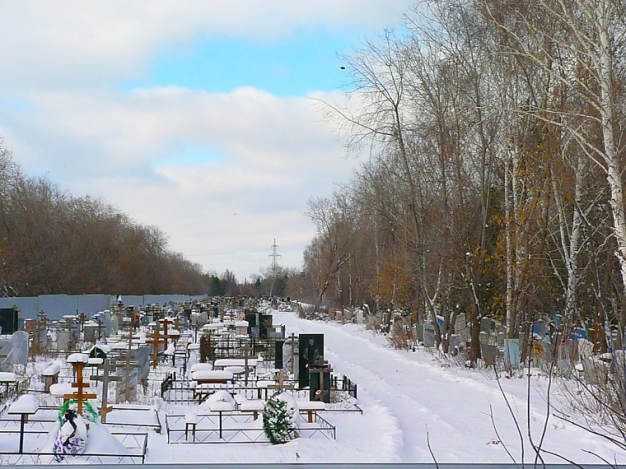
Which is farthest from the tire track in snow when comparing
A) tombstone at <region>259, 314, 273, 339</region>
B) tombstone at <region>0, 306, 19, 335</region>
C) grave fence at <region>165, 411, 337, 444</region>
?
tombstone at <region>0, 306, 19, 335</region>

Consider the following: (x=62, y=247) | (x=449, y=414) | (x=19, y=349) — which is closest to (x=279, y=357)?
(x=19, y=349)

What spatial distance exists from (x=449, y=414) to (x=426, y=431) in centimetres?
294

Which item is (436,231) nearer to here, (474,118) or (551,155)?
(474,118)

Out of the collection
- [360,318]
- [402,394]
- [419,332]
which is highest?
[360,318]

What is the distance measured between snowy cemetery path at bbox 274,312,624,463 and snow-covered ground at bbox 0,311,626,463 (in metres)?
0.01

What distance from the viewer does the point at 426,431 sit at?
28.7ft

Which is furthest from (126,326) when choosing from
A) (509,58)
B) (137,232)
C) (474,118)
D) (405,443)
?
(137,232)

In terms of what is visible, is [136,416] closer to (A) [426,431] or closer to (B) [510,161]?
(A) [426,431]

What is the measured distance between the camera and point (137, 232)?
74.0 m

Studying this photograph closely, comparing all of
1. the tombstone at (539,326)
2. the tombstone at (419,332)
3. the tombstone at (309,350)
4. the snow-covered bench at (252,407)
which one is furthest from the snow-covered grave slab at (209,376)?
the tombstone at (539,326)

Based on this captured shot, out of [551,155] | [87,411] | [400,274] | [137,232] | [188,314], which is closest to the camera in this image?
[87,411]

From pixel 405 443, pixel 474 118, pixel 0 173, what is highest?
pixel 0 173

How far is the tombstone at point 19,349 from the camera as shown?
16297mm

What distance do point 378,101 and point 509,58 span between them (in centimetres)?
509
